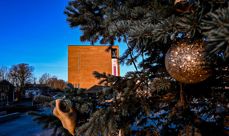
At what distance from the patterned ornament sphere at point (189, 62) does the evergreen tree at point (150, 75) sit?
0.03m

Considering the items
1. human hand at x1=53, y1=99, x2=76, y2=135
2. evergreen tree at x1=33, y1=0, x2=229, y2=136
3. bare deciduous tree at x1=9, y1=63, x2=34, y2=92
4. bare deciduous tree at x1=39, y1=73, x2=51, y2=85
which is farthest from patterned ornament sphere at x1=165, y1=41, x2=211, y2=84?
bare deciduous tree at x1=39, y1=73, x2=51, y2=85

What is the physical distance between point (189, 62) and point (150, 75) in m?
0.34

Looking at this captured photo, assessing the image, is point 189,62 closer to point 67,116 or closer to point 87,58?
point 67,116

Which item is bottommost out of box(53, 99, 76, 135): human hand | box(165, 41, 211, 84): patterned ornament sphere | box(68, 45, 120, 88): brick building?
box(53, 99, 76, 135): human hand

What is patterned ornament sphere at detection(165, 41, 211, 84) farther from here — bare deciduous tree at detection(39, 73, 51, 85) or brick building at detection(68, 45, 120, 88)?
bare deciduous tree at detection(39, 73, 51, 85)

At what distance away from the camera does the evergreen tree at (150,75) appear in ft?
1.75

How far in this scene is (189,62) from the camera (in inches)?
21.6

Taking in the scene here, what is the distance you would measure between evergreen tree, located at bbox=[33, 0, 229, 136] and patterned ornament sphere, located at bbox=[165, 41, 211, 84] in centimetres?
3

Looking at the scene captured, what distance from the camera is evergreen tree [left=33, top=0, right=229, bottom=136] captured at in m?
0.53

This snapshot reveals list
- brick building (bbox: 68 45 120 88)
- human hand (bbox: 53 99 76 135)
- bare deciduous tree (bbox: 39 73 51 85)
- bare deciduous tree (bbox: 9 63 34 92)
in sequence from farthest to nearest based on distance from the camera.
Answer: bare deciduous tree (bbox: 39 73 51 85) → bare deciduous tree (bbox: 9 63 34 92) → brick building (bbox: 68 45 120 88) → human hand (bbox: 53 99 76 135)

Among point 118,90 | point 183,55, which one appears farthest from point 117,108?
point 183,55

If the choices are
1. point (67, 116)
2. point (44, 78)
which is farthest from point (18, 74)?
point (67, 116)

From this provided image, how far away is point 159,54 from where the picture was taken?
0.98 metres

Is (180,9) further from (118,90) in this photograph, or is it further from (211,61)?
(118,90)
